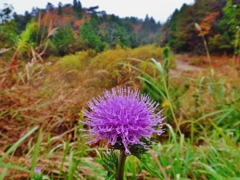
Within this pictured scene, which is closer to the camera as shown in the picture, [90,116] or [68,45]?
[90,116]

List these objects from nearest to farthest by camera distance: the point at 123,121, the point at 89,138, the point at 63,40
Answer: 1. the point at 123,121
2. the point at 89,138
3. the point at 63,40

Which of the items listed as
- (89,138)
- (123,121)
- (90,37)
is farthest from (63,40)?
(123,121)

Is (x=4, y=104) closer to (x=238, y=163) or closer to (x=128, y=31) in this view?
(x=238, y=163)

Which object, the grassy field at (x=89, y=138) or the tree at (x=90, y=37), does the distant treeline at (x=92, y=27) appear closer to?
the tree at (x=90, y=37)

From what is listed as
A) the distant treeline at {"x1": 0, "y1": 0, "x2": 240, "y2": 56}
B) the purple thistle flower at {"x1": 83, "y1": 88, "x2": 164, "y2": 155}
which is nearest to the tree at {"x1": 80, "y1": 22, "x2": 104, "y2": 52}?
the distant treeline at {"x1": 0, "y1": 0, "x2": 240, "y2": 56}

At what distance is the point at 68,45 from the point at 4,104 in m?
1.36

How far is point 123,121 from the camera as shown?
0.33 m

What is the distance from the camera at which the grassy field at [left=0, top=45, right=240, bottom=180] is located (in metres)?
0.69

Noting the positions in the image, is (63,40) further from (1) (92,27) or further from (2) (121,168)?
(2) (121,168)

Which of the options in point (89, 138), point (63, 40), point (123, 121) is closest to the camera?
point (123, 121)

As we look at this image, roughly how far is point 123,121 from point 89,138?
70cm

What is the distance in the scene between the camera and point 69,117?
1244 millimetres

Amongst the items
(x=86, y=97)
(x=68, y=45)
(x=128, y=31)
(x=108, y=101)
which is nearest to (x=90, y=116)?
(x=108, y=101)

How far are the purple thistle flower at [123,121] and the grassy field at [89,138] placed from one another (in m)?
0.04
